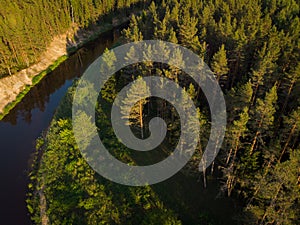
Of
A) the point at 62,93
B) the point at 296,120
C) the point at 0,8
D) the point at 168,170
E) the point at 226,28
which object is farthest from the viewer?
the point at 0,8

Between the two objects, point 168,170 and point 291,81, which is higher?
point 291,81

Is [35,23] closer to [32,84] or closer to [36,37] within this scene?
[36,37]

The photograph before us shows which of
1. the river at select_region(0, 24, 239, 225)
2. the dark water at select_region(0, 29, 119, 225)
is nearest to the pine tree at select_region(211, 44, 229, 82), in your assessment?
the river at select_region(0, 24, 239, 225)

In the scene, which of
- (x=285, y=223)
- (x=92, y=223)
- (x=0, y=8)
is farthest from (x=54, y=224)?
(x=0, y=8)

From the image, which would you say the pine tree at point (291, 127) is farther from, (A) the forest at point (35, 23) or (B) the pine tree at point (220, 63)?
(A) the forest at point (35, 23)

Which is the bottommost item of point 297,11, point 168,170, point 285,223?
point 168,170

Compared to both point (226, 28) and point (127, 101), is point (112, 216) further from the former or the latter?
point (226, 28)

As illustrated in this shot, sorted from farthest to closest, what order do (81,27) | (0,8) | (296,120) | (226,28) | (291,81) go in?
(81,27), (0,8), (226,28), (291,81), (296,120)
